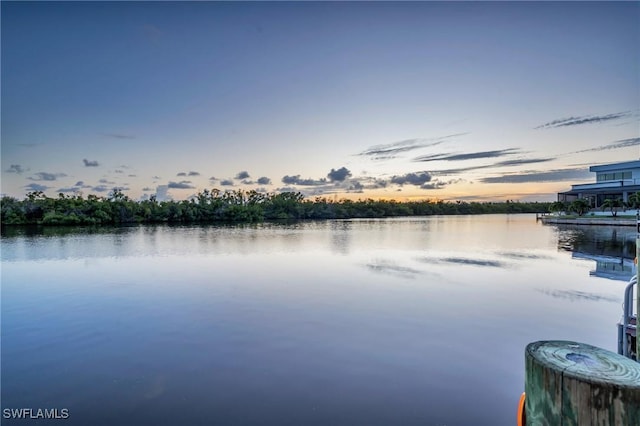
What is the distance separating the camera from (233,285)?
11.8 meters

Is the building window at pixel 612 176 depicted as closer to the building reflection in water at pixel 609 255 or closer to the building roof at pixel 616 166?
the building roof at pixel 616 166

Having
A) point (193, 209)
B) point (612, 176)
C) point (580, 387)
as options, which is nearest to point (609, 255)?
point (580, 387)

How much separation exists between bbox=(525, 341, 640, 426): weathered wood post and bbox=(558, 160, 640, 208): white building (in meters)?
56.9

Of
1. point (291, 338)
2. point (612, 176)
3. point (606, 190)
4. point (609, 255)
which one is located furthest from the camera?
point (612, 176)

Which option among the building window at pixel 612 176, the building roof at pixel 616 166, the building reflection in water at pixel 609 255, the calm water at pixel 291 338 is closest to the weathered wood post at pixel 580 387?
the calm water at pixel 291 338

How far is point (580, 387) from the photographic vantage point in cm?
205

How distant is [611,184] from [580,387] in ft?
195

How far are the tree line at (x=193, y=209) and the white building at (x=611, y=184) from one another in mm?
49852

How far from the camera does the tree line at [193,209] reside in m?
56.4

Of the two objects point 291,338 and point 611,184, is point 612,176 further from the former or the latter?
point 291,338


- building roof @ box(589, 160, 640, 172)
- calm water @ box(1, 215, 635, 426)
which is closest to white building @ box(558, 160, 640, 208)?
building roof @ box(589, 160, 640, 172)

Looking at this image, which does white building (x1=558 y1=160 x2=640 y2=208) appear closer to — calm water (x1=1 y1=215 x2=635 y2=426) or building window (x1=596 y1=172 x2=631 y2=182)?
building window (x1=596 y1=172 x2=631 y2=182)

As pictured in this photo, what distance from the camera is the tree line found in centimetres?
5641

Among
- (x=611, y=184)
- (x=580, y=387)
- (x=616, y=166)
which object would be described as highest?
(x=616, y=166)
